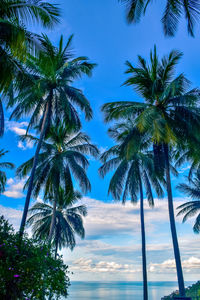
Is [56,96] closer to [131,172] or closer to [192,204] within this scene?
[131,172]

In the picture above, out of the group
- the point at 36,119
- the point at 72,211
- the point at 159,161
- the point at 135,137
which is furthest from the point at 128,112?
the point at 72,211

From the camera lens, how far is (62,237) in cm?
2488

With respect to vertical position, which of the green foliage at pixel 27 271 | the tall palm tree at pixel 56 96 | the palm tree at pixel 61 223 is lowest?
the green foliage at pixel 27 271

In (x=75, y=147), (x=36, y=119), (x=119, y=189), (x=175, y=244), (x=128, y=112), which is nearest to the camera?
(x=175, y=244)

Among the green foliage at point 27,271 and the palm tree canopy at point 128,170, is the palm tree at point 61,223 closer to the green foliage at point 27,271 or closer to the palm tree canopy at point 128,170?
the palm tree canopy at point 128,170

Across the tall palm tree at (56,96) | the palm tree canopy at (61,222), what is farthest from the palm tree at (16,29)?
the palm tree canopy at (61,222)

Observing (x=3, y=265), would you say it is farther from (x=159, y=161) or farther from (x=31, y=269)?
(x=159, y=161)

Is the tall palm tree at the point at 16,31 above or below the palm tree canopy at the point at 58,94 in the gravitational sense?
below

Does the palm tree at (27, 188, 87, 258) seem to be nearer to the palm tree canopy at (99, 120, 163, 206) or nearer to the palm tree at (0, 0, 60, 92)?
the palm tree canopy at (99, 120, 163, 206)

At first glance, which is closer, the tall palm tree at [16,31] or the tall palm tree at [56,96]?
the tall palm tree at [16,31]

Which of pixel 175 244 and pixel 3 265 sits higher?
pixel 175 244

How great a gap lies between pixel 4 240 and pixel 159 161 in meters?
8.64

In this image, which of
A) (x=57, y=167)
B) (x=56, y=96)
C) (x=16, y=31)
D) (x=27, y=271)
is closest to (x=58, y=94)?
(x=56, y=96)

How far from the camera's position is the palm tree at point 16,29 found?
7.55m
